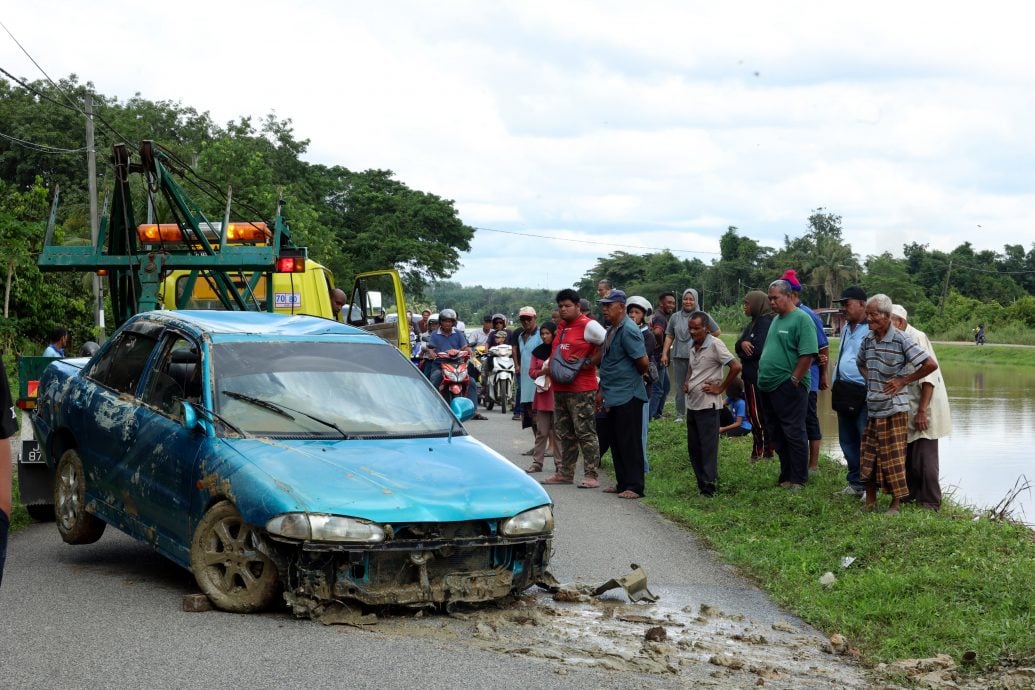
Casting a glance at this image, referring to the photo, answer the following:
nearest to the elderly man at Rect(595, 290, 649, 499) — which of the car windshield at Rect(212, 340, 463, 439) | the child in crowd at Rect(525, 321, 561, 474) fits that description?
the child in crowd at Rect(525, 321, 561, 474)

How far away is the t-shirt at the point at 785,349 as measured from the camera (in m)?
11.2

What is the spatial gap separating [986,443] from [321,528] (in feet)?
52.3

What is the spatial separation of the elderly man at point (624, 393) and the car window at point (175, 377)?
4.84 meters

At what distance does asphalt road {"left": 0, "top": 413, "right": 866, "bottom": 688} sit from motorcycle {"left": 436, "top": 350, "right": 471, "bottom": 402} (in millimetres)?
11185

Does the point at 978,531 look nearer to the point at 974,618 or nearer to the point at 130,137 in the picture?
the point at 974,618

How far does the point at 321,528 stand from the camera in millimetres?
5980

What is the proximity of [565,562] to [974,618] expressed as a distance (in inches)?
104

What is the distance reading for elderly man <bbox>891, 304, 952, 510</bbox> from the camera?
938cm

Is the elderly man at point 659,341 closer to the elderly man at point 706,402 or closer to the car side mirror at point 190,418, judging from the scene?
the elderly man at point 706,402

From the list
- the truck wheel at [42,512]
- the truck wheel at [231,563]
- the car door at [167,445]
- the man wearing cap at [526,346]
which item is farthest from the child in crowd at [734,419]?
the truck wheel at [231,563]

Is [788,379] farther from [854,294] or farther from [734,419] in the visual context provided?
[734,419]

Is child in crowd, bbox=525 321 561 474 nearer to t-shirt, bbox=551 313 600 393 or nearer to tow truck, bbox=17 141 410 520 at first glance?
t-shirt, bbox=551 313 600 393

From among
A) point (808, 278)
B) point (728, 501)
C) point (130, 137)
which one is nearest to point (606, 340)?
point (728, 501)

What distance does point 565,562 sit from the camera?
8109 millimetres
